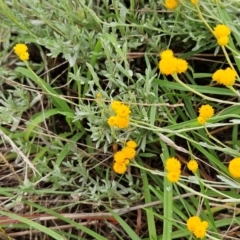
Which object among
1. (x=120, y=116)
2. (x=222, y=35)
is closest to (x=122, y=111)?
(x=120, y=116)

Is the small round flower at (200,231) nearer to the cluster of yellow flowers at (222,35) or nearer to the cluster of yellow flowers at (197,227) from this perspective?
the cluster of yellow flowers at (197,227)

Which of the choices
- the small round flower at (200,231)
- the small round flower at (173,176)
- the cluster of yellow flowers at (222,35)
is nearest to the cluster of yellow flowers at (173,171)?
the small round flower at (173,176)

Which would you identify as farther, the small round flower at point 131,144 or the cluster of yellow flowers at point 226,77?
the small round flower at point 131,144

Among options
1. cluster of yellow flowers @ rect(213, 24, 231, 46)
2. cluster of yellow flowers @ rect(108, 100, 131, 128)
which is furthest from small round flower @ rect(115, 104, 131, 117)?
cluster of yellow flowers @ rect(213, 24, 231, 46)

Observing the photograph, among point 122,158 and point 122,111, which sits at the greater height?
point 122,111

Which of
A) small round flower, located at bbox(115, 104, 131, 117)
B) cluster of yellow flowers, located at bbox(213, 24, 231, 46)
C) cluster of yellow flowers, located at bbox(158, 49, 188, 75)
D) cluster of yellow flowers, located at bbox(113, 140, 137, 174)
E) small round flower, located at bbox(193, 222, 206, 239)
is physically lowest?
small round flower, located at bbox(193, 222, 206, 239)

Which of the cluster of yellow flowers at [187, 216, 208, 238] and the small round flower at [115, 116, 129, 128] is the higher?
the small round flower at [115, 116, 129, 128]

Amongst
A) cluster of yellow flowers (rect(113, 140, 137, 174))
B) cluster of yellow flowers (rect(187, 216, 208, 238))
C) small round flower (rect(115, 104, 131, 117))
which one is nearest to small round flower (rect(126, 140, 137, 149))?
cluster of yellow flowers (rect(113, 140, 137, 174))

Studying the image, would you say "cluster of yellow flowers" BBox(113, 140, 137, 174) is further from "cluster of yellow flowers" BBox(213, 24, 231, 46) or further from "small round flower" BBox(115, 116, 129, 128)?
"cluster of yellow flowers" BBox(213, 24, 231, 46)

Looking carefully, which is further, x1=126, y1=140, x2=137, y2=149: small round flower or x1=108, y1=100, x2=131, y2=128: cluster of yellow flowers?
x1=126, y1=140, x2=137, y2=149: small round flower

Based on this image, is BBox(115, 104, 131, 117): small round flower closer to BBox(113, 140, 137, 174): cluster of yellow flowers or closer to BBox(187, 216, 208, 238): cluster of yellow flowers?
BBox(113, 140, 137, 174): cluster of yellow flowers

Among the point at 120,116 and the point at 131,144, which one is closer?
the point at 120,116

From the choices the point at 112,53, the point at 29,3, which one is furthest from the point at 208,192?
the point at 29,3

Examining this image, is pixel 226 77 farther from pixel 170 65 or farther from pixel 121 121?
pixel 121 121
